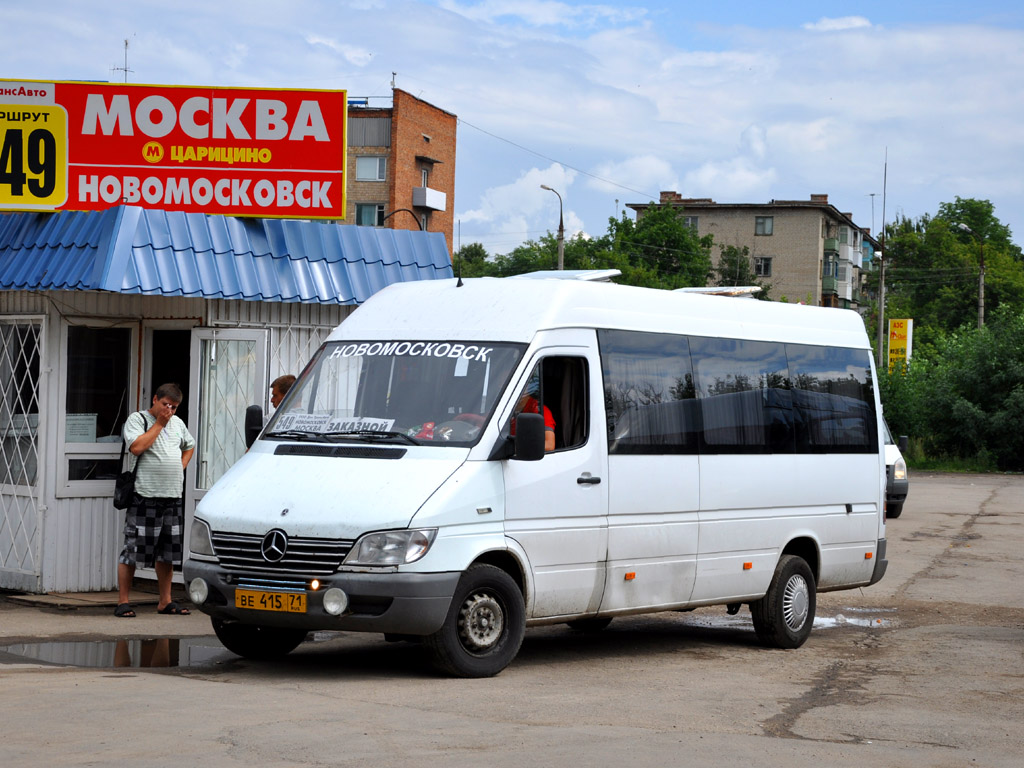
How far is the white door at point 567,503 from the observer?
9055 mm

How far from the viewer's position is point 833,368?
1216 centimetres

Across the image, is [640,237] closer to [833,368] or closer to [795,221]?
[795,221]

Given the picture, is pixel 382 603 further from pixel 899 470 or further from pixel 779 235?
pixel 779 235

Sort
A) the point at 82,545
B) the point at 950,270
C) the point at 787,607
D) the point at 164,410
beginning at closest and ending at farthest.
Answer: the point at 787,607
the point at 164,410
the point at 82,545
the point at 950,270

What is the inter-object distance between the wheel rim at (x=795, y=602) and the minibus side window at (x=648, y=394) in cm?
168

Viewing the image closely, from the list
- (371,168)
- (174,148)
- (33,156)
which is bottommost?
(33,156)

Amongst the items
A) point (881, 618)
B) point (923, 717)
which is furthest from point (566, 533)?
point (881, 618)

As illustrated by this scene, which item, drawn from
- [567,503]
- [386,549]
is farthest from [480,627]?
[567,503]

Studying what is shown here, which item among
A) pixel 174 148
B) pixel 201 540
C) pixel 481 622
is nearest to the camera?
pixel 481 622

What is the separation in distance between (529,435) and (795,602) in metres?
3.66

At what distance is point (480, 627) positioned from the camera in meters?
8.77

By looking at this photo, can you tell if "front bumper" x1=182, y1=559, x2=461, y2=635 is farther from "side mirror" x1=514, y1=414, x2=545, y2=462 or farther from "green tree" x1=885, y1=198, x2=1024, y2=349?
"green tree" x1=885, y1=198, x2=1024, y2=349

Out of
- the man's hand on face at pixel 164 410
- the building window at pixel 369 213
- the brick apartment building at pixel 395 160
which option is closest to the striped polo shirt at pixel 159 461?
the man's hand on face at pixel 164 410

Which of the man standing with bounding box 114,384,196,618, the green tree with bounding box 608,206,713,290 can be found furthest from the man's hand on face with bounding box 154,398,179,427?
the green tree with bounding box 608,206,713,290
